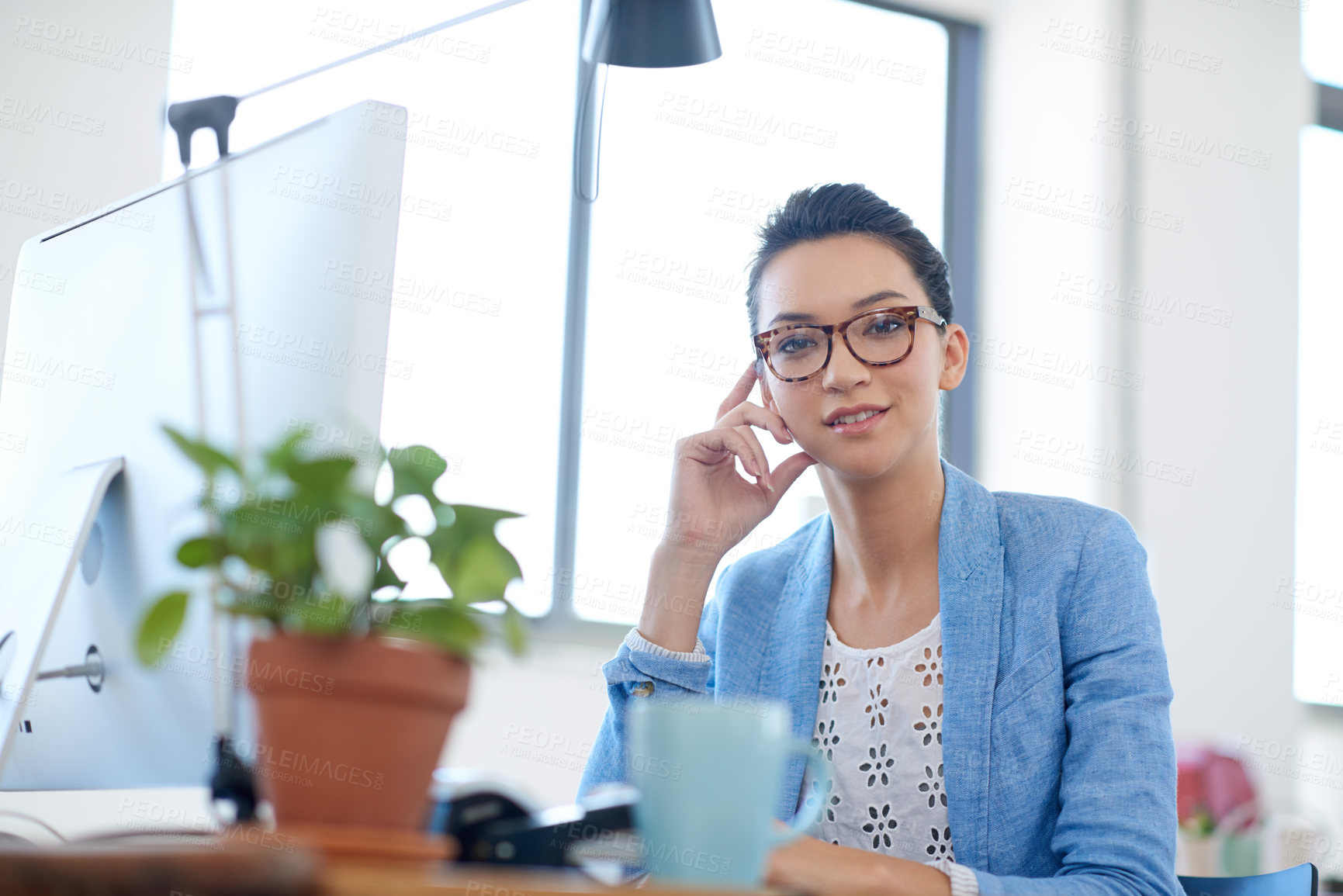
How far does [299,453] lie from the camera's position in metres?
0.51

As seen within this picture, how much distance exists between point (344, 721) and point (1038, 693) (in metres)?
0.95

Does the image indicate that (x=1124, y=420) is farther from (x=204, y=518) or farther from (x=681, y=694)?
(x=204, y=518)

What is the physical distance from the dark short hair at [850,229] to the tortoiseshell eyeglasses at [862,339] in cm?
10

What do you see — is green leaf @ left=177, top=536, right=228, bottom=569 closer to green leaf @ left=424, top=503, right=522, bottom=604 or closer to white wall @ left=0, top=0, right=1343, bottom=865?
green leaf @ left=424, top=503, right=522, bottom=604

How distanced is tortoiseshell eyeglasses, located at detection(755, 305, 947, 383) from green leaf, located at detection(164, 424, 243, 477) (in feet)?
3.34

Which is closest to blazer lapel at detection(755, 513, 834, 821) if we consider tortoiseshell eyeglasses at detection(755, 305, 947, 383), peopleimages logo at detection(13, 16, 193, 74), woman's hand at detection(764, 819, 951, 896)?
tortoiseshell eyeglasses at detection(755, 305, 947, 383)

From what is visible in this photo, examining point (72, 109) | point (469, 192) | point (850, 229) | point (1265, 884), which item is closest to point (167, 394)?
point (850, 229)

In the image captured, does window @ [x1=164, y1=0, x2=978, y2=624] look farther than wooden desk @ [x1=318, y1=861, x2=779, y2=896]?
Yes

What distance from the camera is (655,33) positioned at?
1.59m

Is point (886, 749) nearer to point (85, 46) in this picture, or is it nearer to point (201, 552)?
point (201, 552)

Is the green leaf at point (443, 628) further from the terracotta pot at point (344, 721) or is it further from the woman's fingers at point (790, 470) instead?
the woman's fingers at point (790, 470)

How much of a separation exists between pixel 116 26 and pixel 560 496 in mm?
1524

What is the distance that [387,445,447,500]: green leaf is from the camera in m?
0.54

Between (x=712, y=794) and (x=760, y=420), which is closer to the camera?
(x=712, y=794)
